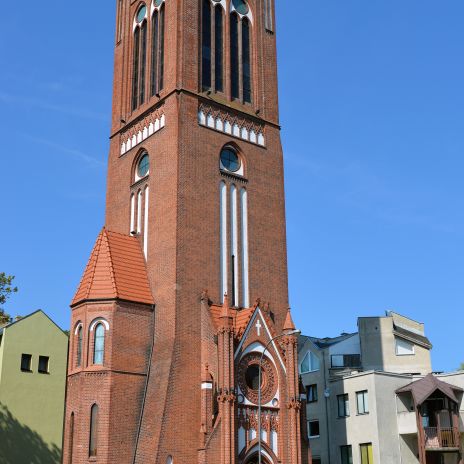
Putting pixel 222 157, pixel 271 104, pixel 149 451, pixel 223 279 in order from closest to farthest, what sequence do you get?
pixel 149 451, pixel 223 279, pixel 222 157, pixel 271 104

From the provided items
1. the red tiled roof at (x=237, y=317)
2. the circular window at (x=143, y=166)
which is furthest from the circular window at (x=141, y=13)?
the red tiled roof at (x=237, y=317)

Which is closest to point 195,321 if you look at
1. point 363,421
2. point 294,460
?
point 294,460

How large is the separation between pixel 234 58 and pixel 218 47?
1.21 meters

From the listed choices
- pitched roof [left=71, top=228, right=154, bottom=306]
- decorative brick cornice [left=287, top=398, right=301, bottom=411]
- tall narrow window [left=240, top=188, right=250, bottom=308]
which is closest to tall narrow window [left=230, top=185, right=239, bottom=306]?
tall narrow window [left=240, top=188, right=250, bottom=308]

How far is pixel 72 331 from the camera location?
3738 cm

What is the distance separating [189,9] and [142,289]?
53.4 ft

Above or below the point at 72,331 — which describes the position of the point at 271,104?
above

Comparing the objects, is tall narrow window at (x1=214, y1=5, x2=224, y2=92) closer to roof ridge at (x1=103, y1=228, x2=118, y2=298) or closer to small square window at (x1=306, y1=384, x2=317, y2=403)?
roof ridge at (x1=103, y1=228, x2=118, y2=298)

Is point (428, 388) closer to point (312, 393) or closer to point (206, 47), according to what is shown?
point (312, 393)

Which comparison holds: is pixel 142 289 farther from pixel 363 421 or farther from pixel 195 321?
pixel 363 421

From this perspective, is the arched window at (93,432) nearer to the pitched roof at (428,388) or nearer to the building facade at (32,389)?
the building facade at (32,389)

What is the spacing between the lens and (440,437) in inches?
1738

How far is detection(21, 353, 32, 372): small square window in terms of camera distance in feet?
130

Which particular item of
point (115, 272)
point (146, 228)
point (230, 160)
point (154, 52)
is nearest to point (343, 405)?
point (230, 160)
